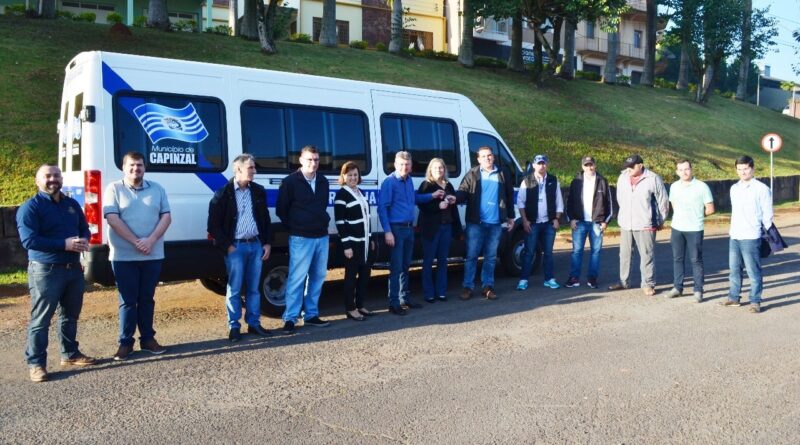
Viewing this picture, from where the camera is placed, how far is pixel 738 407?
472 centimetres

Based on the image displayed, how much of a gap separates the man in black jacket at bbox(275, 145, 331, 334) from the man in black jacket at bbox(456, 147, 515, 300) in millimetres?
2245

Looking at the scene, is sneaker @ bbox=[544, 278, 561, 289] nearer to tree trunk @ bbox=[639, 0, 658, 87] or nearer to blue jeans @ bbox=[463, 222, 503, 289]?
blue jeans @ bbox=[463, 222, 503, 289]

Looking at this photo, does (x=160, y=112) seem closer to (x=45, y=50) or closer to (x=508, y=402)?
(x=508, y=402)

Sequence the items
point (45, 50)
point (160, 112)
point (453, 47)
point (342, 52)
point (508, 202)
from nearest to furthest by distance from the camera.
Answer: point (160, 112) < point (508, 202) < point (45, 50) < point (342, 52) < point (453, 47)

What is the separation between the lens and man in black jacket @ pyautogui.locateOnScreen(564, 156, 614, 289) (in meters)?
9.35

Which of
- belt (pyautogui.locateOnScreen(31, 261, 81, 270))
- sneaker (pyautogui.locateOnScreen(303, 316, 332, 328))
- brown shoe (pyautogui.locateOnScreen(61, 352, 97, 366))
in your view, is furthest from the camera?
sneaker (pyautogui.locateOnScreen(303, 316, 332, 328))

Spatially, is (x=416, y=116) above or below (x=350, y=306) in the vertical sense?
above

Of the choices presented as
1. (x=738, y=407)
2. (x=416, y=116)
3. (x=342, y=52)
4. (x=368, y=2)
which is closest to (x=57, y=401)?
(x=738, y=407)

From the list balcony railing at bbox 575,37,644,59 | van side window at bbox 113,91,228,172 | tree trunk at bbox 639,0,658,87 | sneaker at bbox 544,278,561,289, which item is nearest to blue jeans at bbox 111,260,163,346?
van side window at bbox 113,91,228,172

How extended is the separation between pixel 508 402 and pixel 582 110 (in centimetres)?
2402

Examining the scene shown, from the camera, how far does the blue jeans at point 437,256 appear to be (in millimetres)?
8484

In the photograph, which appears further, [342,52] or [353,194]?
[342,52]

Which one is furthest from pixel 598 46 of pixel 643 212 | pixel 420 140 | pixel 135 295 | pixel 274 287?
pixel 135 295

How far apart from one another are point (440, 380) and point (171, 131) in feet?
12.3
